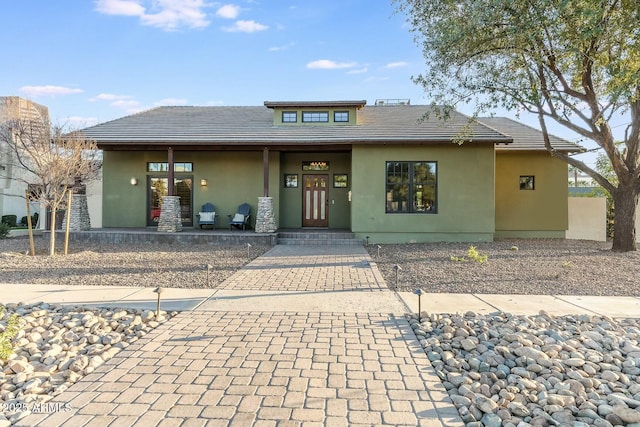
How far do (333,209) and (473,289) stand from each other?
8.46m

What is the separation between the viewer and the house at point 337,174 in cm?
1224

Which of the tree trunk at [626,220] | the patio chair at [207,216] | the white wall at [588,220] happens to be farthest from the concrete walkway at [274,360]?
the white wall at [588,220]

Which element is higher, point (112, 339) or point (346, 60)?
point (346, 60)

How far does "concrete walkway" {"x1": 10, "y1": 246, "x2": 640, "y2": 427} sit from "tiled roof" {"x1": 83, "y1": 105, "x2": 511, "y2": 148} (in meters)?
7.22

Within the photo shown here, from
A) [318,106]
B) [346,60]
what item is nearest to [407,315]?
[318,106]

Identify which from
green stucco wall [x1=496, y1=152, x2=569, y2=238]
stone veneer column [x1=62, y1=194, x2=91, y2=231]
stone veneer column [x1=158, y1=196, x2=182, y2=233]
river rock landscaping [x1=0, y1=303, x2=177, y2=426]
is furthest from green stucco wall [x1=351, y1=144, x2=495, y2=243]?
stone veneer column [x1=62, y1=194, x2=91, y2=231]

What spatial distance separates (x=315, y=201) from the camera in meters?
14.2

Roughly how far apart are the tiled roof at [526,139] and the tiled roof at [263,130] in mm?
2015

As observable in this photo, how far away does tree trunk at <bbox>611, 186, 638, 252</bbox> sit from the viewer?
1012 cm

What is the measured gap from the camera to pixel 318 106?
45.9ft

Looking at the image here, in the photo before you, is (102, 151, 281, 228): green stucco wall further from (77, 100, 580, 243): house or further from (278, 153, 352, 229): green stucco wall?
(278, 153, 352, 229): green stucco wall

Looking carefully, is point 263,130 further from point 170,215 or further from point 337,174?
point 170,215

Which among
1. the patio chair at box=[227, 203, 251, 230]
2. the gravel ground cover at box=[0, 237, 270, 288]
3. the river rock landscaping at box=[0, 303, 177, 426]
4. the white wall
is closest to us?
the river rock landscaping at box=[0, 303, 177, 426]

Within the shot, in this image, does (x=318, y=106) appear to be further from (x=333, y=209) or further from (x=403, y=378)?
(x=403, y=378)
